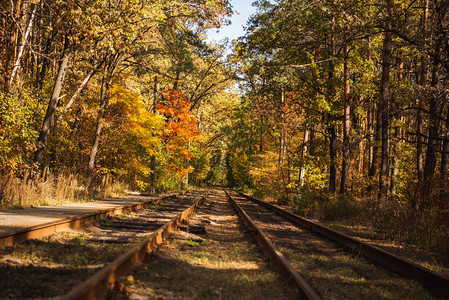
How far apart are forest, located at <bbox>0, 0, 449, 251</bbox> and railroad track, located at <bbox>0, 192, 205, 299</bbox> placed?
3.77 meters

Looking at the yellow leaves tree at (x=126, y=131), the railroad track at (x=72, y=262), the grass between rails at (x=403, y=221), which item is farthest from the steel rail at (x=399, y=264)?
the yellow leaves tree at (x=126, y=131)

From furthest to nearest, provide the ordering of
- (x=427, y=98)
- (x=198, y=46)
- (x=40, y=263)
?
(x=198, y=46)
(x=427, y=98)
(x=40, y=263)

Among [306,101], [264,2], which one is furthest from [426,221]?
[264,2]

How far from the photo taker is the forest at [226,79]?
10133 millimetres

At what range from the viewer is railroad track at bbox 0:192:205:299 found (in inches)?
121

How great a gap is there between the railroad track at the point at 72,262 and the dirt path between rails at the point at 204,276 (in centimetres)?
22

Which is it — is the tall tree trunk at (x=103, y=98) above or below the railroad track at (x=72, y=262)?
above

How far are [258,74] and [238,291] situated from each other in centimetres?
1445

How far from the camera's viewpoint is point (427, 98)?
33.7ft

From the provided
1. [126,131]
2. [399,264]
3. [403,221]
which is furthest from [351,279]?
[126,131]

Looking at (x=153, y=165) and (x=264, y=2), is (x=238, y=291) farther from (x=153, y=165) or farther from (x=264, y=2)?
(x=264, y=2)

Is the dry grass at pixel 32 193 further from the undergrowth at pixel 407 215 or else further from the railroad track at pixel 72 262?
the undergrowth at pixel 407 215

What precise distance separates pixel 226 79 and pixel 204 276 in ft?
82.0

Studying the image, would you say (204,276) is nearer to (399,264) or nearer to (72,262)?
(72,262)
